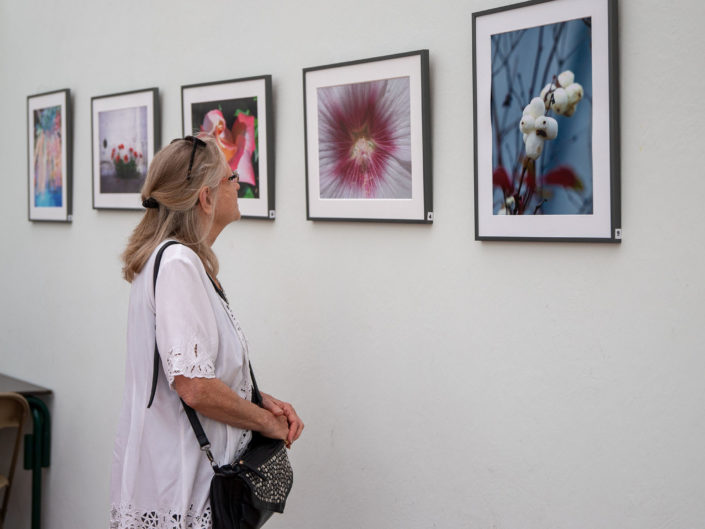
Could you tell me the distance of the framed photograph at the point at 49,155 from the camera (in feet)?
13.5

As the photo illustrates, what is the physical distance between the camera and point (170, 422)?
2.27 m

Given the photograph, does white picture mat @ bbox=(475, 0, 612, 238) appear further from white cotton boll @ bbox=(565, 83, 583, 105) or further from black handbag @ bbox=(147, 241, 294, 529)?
black handbag @ bbox=(147, 241, 294, 529)

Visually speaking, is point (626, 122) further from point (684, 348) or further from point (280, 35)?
point (280, 35)

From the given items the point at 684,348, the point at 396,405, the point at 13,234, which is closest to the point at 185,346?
the point at 396,405

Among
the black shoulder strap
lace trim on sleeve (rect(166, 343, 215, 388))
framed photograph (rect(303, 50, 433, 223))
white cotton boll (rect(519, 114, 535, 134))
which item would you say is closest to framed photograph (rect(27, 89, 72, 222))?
framed photograph (rect(303, 50, 433, 223))

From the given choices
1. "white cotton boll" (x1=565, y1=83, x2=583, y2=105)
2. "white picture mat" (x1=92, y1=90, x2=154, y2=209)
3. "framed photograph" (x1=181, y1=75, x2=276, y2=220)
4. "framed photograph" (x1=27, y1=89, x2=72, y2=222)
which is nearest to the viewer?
"white cotton boll" (x1=565, y1=83, x2=583, y2=105)

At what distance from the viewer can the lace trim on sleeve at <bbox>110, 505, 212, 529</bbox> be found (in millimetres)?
2232

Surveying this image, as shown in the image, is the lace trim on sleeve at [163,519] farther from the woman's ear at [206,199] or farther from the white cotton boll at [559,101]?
the white cotton boll at [559,101]

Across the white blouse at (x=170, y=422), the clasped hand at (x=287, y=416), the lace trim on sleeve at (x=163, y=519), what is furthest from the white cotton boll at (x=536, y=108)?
A: the lace trim on sleeve at (x=163, y=519)

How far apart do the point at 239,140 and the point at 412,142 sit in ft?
2.83

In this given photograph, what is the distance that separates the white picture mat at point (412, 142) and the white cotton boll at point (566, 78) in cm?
47

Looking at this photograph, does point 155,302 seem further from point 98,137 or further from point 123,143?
point 98,137

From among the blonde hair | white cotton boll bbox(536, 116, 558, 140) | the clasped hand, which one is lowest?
the clasped hand

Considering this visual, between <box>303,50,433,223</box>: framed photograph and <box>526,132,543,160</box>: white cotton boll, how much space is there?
1.16 ft
